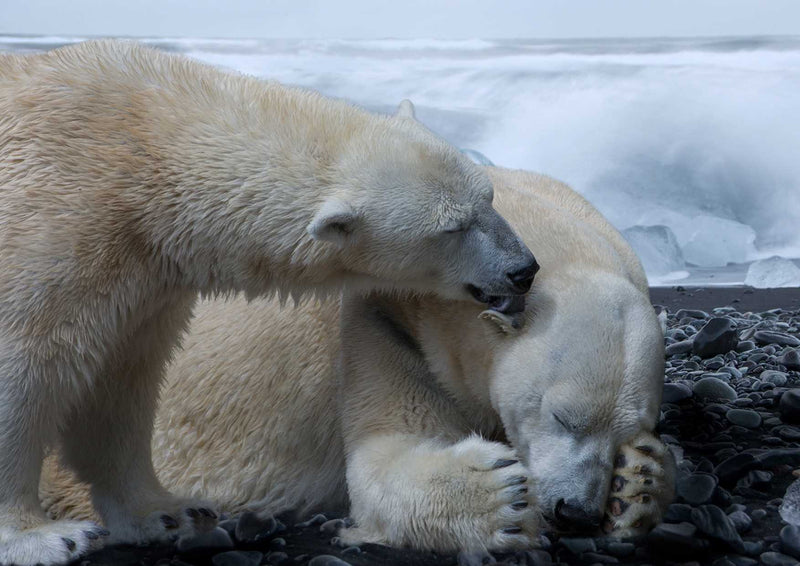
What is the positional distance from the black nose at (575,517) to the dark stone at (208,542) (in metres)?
0.79

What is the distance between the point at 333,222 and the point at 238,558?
0.80 m

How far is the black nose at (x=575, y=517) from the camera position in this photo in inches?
91.6

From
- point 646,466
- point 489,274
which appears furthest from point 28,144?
point 646,466

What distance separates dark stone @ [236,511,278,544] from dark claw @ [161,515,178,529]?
227 mm

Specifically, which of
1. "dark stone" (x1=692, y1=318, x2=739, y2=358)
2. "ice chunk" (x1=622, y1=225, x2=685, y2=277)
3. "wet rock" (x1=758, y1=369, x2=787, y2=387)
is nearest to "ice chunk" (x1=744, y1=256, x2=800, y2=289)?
"ice chunk" (x1=622, y1=225, x2=685, y2=277)

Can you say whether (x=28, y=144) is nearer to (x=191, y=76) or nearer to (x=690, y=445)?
(x=191, y=76)

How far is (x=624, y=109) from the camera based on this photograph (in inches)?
314

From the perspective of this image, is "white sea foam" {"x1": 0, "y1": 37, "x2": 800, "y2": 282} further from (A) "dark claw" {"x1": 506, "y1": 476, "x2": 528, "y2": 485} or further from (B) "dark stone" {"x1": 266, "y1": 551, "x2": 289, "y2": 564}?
(B) "dark stone" {"x1": 266, "y1": 551, "x2": 289, "y2": 564}

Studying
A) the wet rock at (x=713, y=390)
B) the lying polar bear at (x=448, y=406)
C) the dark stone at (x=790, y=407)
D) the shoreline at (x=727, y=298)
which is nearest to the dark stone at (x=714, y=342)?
the wet rock at (x=713, y=390)

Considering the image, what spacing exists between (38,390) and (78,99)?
0.71 meters

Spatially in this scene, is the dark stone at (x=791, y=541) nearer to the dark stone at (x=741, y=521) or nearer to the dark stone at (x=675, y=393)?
the dark stone at (x=741, y=521)

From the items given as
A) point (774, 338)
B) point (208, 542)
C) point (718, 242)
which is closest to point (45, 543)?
point (208, 542)

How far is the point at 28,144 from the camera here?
240 cm

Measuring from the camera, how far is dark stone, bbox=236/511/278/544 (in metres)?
2.53
